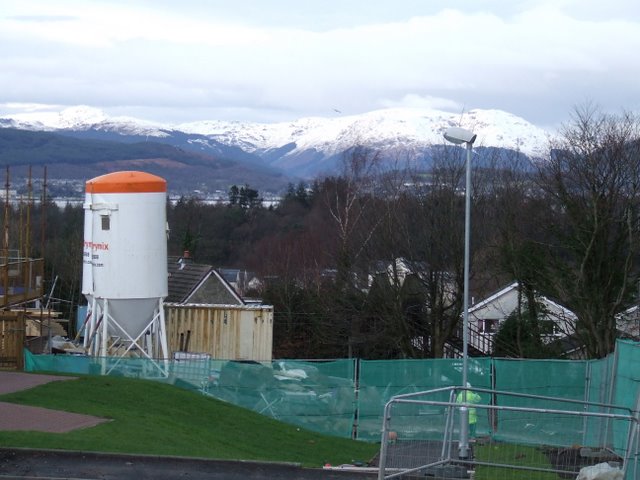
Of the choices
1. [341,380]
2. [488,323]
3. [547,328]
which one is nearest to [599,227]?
[547,328]

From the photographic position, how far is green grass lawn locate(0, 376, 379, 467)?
15.5 meters

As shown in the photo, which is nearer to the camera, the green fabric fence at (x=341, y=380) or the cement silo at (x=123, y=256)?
the green fabric fence at (x=341, y=380)

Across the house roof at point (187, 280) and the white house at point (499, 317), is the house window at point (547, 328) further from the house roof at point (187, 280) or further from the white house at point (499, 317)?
the house roof at point (187, 280)

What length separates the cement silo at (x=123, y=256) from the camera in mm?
26031

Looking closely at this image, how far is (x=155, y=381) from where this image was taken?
2394cm

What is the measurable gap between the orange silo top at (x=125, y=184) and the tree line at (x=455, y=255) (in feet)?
44.2

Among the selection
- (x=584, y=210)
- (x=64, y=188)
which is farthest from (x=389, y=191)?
(x=64, y=188)

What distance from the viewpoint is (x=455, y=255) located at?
38844 mm

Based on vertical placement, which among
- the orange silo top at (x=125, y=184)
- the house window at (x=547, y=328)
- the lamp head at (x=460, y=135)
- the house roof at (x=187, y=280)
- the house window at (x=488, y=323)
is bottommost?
the house window at (x=488, y=323)

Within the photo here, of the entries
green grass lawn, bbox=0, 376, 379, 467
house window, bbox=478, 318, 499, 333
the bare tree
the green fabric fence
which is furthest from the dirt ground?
house window, bbox=478, 318, 499, 333

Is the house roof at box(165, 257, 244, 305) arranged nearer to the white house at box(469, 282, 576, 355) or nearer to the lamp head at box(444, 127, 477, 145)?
the white house at box(469, 282, 576, 355)

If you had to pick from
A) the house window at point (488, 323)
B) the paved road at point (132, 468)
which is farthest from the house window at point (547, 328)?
the paved road at point (132, 468)

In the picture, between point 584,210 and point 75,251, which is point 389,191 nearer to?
point 584,210

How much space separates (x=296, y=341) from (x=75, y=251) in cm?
1562
